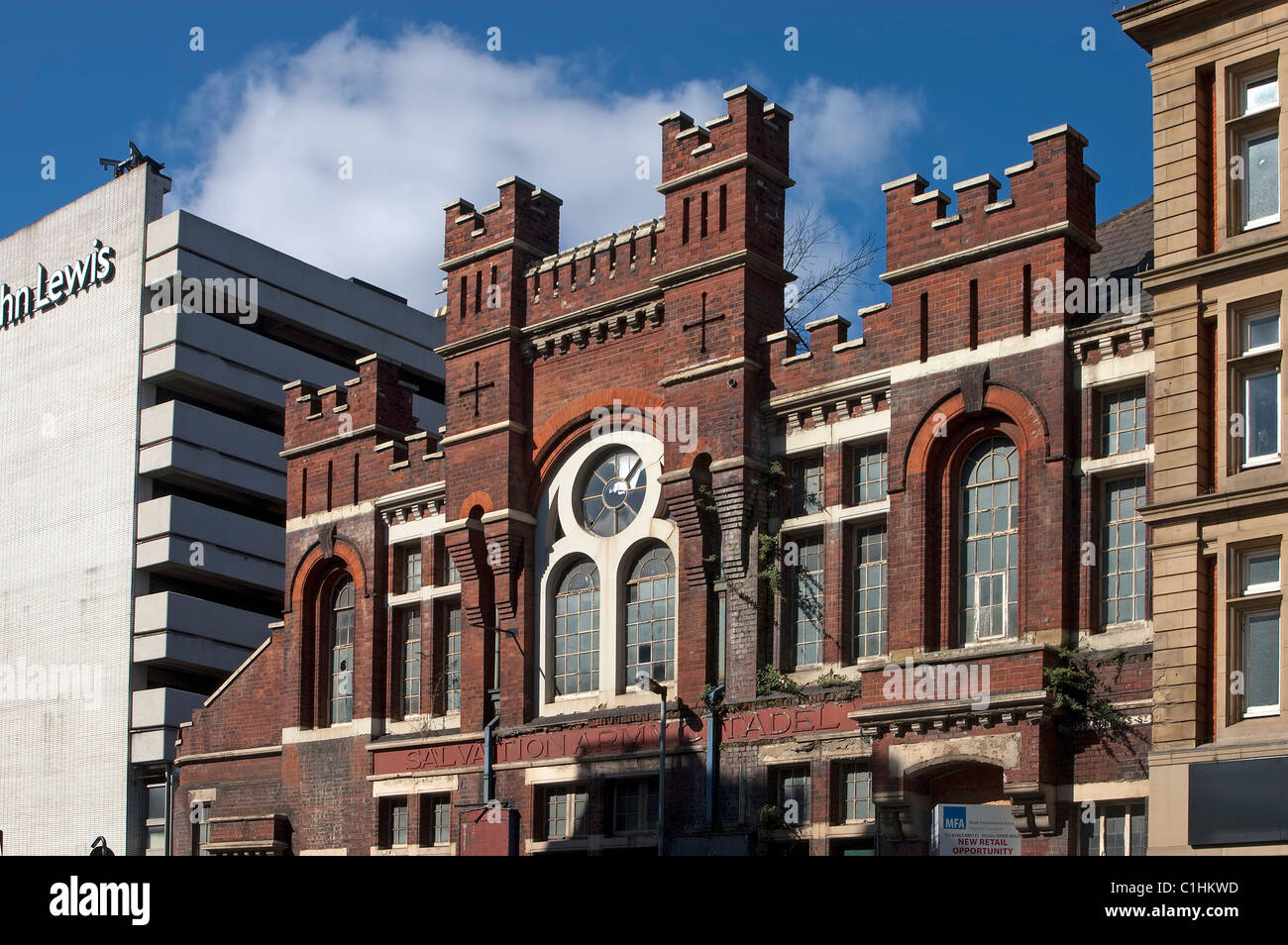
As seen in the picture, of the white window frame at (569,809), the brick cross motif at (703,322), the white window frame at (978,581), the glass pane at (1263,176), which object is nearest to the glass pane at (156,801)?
the white window frame at (569,809)

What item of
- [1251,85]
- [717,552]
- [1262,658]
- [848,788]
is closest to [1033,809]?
[848,788]

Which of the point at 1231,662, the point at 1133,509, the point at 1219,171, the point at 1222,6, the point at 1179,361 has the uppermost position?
the point at 1222,6

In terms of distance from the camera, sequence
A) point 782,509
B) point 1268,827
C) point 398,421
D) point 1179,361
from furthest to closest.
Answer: point 398,421 → point 782,509 → point 1179,361 → point 1268,827

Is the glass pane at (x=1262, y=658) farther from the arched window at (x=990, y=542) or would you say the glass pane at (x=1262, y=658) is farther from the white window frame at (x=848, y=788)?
the white window frame at (x=848, y=788)

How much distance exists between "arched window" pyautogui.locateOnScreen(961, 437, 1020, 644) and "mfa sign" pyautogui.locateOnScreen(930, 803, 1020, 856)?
9.77 ft

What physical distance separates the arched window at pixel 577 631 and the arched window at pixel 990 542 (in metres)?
7.66

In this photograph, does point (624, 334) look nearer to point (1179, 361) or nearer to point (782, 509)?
point (782, 509)

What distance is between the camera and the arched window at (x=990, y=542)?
27312 mm

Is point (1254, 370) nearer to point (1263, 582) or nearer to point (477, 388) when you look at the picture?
point (1263, 582)

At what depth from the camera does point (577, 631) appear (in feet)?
109

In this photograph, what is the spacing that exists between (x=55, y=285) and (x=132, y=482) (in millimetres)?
7096
